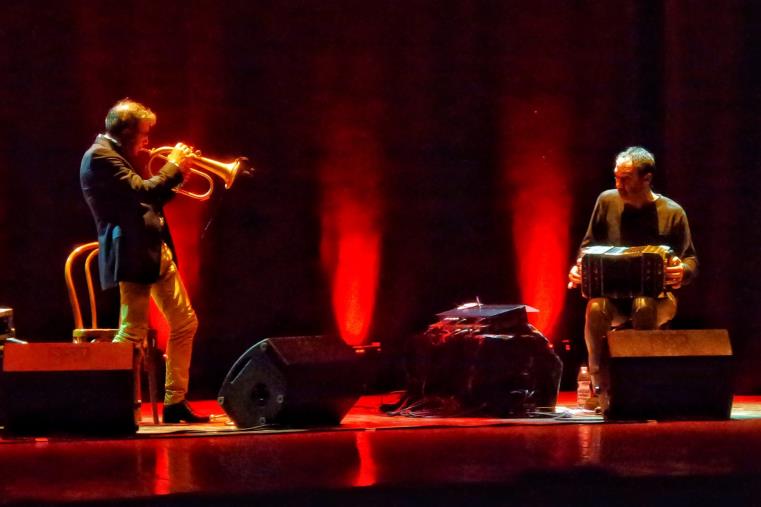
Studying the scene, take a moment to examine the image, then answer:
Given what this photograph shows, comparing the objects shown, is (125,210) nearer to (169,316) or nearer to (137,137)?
(137,137)

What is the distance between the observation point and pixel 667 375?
17.1ft

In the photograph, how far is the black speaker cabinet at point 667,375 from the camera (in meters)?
5.16

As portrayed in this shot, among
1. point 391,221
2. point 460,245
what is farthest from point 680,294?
point 391,221

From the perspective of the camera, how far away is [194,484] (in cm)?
356

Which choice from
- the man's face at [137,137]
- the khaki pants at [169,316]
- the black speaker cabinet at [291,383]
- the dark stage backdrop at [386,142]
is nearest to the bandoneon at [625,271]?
the black speaker cabinet at [291,383]

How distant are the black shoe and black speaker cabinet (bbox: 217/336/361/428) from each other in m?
0.27

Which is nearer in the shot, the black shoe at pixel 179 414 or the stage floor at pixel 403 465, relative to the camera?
the stage floor at pixel 403 465

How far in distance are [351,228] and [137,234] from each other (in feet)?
6.72

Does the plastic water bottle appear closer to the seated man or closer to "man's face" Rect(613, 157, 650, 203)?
the seated man

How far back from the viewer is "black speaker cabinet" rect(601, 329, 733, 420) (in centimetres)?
516

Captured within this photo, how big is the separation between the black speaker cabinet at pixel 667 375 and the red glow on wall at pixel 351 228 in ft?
6.71

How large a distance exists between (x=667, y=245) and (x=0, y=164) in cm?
345

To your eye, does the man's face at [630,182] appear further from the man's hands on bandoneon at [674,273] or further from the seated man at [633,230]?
the man's hands on bandoneon at [674,273]

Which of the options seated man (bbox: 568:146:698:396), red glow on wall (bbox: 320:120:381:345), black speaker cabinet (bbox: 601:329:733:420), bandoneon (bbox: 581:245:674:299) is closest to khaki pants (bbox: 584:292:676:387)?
seated man (bbox: 568:146:698:396)
